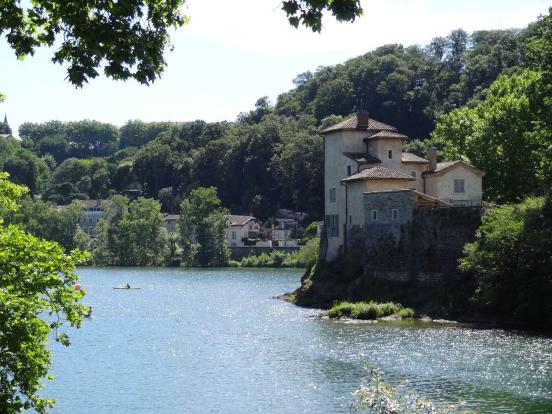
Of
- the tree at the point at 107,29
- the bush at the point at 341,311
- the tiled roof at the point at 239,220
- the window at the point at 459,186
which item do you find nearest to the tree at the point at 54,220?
the tiled roof at the point at 239,220

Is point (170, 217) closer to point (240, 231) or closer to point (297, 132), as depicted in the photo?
point (240, 231)

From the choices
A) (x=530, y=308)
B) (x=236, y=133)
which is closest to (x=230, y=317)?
(x=530, y=308)

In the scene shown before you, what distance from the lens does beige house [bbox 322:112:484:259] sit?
5250cm

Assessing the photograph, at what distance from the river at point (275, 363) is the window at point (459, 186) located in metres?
11.6

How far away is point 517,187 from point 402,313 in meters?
15.1

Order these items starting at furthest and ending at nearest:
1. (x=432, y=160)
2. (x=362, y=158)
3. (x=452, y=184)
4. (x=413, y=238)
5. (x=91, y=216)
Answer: (x=91, y=216) → (x=362, y=158) → (x=432, y=160) → (x=452, y=184) → (x=413, y=238)

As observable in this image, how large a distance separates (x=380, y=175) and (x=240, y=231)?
73.1m

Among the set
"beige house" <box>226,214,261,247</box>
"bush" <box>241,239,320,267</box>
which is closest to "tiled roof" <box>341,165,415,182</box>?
"bush" <box>241,239,320,267</box>

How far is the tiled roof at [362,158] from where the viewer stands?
54.7 m

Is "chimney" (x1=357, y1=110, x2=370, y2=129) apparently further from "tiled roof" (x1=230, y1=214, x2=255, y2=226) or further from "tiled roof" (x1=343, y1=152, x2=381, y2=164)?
"tiled roof" (x1=230, y1=214, x2=255, y2=226)

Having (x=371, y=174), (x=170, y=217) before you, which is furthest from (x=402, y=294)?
(x=170, y=217)

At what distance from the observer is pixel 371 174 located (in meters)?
51.8

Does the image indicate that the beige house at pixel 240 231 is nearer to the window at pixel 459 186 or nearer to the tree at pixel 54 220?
the tree at pixel 54 220

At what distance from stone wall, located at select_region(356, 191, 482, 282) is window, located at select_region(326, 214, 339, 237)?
4.31 m
